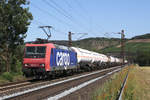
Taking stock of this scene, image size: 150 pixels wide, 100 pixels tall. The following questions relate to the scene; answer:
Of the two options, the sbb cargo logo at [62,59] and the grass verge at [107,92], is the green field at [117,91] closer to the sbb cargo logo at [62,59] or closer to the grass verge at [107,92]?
the grass verge at [107,92]

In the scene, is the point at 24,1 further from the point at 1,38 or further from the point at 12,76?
the point at 12,76

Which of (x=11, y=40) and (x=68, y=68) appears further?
(x=68, y=68)

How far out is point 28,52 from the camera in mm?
19219

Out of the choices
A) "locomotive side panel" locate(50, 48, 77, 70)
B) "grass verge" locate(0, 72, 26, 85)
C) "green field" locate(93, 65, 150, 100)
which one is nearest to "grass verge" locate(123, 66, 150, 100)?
"green field" locate(93, 65, 150, 100)

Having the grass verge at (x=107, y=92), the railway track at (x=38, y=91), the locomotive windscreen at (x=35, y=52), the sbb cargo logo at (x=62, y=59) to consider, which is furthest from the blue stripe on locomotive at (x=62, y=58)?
the grass verge at (x=107, y=92)

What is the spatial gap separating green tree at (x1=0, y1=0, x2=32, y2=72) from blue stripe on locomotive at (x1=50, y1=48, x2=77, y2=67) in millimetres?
4081

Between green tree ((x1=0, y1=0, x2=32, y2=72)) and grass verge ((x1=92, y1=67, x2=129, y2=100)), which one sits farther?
green tree ((x1=0, y1=0, x2=32, y2=72))

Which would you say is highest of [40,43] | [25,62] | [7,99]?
[40,43]

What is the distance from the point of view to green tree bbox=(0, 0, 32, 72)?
21.8 m

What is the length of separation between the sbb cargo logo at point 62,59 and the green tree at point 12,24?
4.07 m

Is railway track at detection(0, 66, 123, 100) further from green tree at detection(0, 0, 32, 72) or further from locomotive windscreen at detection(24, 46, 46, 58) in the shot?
green tree at detection(0, 0, 32, 72)

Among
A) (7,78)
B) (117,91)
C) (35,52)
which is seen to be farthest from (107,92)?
(7,78)

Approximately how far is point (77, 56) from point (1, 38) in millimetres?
9984

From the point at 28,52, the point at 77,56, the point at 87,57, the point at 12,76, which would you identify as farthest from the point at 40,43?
the point at 87,57
